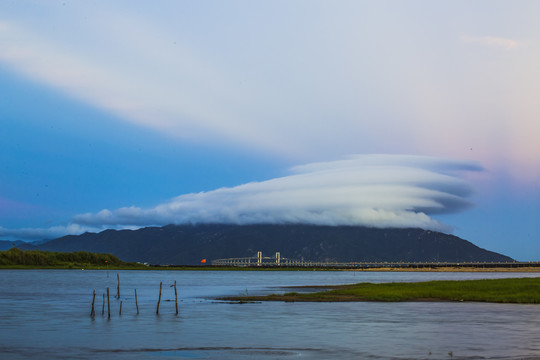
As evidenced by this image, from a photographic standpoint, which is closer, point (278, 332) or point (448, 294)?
point (278, 332)

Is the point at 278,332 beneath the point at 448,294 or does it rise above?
beneath

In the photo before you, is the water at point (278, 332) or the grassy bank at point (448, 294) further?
the grassy bank at point (448, 294)

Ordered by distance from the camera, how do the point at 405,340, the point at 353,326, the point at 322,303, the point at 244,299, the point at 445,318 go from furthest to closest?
the point at 244,299 → the point at 322,303 → the point at 445,318 → the point at 353,326 → the point at 405,340

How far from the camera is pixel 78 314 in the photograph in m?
76.8

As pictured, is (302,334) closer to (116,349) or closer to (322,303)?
(116,349)

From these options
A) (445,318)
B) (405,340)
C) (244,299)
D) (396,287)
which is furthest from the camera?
(396,287)

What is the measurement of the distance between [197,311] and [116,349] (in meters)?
33.5

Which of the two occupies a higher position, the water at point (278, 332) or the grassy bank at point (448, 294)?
the grassy bank at point (448, 294)

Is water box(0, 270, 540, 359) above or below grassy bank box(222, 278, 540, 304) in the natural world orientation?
below

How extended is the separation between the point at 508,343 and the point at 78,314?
50.0 meters

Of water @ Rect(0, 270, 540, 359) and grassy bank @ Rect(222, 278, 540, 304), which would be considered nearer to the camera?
water @ Rect(0, 270, 540, 359)

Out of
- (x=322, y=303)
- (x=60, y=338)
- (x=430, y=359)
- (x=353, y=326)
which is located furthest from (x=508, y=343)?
(x=322, y=303)

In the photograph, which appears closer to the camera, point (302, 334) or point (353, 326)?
point (302, 334)

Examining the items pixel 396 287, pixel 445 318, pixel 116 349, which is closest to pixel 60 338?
pixel 116 349
